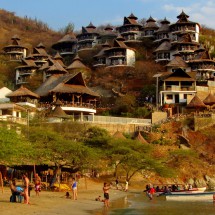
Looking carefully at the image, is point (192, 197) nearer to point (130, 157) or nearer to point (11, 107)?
point (130, 157)

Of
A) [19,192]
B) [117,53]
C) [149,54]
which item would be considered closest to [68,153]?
[19,192]

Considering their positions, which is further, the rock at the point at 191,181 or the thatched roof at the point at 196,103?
the thatched roof at the point at 196,103

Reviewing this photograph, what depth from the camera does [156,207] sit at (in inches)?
1211

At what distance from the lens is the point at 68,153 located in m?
39.5

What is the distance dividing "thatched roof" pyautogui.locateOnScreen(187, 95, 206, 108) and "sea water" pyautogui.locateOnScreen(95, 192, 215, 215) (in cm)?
3199

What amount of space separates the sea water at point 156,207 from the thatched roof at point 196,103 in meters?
32.0

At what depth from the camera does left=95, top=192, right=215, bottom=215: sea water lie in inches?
1093

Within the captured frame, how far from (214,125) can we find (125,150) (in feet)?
70.7

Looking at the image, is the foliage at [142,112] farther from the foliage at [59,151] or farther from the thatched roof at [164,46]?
the foliage at [59,151]

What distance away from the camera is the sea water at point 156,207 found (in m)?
27.8

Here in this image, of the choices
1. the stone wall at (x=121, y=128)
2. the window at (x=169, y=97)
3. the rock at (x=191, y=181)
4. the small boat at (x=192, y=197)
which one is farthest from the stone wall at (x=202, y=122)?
the small boat at (x=192, y=197)

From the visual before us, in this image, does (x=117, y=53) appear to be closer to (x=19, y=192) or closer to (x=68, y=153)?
(x=68, y=153)

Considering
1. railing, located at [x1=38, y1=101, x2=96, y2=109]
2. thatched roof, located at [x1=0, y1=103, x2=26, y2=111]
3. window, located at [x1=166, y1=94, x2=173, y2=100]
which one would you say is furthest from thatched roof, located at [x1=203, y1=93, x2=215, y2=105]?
thatched roof, located at [x1=0, y1=103, x2=26, y2=111]

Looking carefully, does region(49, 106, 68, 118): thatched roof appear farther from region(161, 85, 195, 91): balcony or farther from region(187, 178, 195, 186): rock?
region(161, 85, 195, 91): balcony
